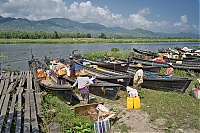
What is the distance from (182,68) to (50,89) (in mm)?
11883

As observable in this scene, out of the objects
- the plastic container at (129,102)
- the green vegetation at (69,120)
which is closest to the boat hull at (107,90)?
the plastic container at (129,102)

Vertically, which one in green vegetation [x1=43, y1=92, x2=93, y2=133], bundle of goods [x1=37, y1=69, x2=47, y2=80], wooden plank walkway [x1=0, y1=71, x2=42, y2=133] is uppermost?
bundle of goods [x1=37, y1=69, x2=47, y2=80]

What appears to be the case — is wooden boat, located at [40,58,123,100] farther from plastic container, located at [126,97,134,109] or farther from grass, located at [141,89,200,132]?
grass, located at [141,89,200,132]

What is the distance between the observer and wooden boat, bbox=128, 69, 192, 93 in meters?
11.0

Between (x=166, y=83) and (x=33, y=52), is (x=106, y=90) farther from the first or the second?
(x=33, y=52)

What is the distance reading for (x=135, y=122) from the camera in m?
7.52

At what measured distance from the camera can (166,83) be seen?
37.8 feet

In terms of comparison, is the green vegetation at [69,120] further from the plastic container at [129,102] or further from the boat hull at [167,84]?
the boat hull at [167,84]

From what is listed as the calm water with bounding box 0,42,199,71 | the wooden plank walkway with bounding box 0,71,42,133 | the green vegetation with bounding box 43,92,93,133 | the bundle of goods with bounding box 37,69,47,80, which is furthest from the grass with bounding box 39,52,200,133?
the calm water with bounding box 0,42,199,71

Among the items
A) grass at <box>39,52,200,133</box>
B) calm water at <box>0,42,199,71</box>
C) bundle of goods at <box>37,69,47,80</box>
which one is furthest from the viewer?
calm water at <box>0,42,199,71</box>

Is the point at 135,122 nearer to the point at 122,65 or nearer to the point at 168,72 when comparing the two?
the point at 168,72

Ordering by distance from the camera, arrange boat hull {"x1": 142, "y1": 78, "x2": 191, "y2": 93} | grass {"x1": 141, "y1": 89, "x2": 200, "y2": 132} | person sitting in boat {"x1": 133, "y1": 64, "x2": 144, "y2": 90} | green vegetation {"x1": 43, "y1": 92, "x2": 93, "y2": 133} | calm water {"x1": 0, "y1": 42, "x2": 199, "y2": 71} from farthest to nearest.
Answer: calm water {"x1": 0, "y1": 42, "x2": 199, "y2": 71}, person sitting in boat {"x1": 133, "y1": 64, "x2": 144, "y2": 90}, boat hull {"x1": 142, "y1": 78, "x2": 191, "y2": 93}, grass {"x1": 141, "y1": 89, "x2": 200, "y2": 132}, green vegetation {"x1": 43, "y1": 92, "x2": 93, "y2": 133}

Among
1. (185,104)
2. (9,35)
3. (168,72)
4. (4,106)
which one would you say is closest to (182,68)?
(168,72)

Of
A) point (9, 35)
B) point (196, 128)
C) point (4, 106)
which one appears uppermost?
point (9, 35)
